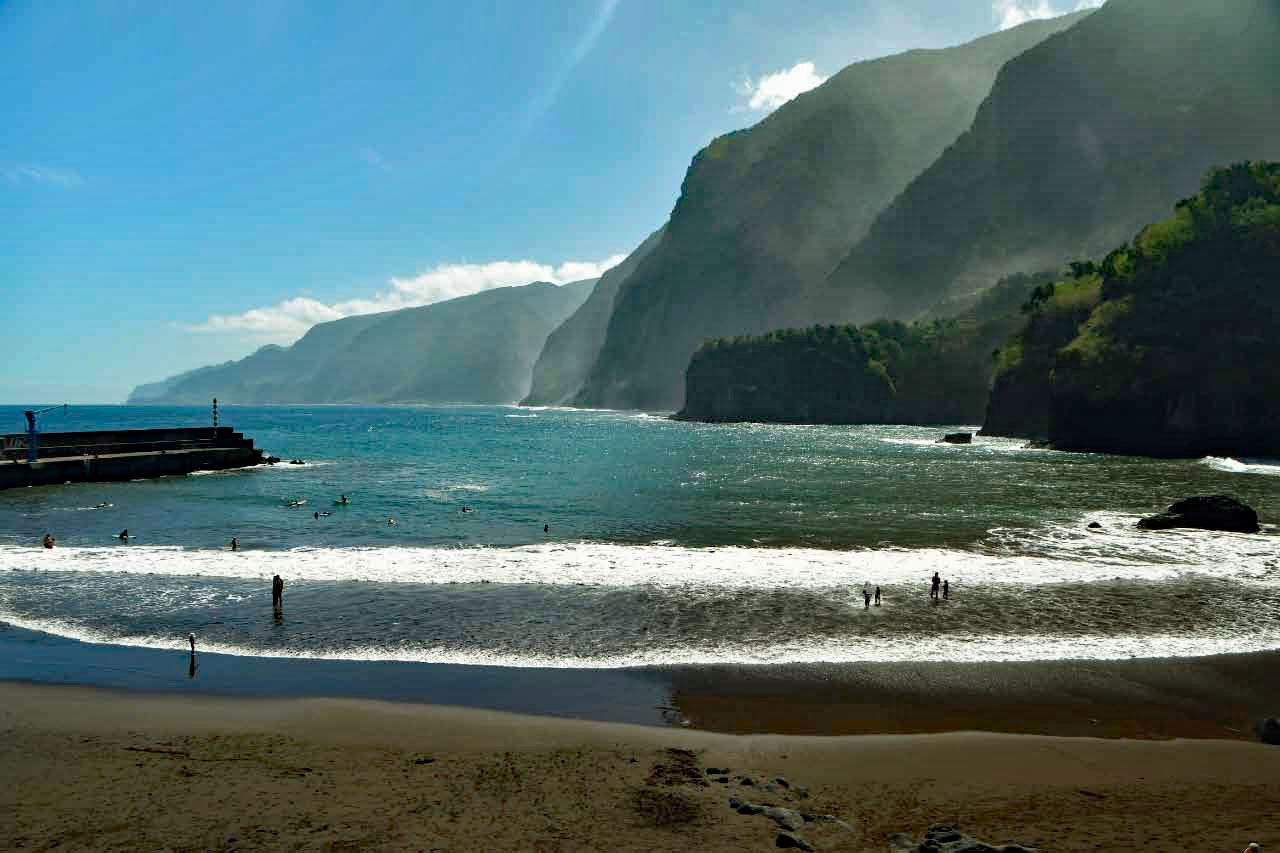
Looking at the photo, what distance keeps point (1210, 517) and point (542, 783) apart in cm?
4720

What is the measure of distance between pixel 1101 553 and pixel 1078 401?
82470mm

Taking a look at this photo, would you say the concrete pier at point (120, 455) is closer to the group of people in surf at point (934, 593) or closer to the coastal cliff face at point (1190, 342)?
the group of people in surf at point (934, 593)

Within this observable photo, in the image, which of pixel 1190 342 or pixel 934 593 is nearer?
pixel 934 593

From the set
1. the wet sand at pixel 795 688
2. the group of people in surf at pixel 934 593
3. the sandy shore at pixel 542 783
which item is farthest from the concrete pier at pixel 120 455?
the group of people in surf at pixel 934 593

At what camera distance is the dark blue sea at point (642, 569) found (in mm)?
24344

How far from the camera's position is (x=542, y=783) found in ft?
46.9

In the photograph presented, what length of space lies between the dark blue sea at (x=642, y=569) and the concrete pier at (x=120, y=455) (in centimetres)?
504

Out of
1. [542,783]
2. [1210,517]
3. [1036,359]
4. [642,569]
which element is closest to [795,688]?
[542,783]

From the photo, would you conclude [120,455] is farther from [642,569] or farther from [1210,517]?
[1210,517]

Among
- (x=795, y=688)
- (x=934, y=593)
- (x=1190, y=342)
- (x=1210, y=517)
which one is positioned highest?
(x=1190, y=342)

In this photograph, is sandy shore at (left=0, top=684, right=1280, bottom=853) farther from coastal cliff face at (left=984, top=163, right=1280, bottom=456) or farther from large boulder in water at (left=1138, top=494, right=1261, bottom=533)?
coastal cliff face at (left=984, top=163, right=1280, bottom=456)

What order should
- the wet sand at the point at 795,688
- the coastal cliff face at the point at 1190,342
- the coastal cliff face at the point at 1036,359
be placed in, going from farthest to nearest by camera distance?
Answer: the coastal cliff face at the point at 1036,359 → the coastal cliff face at the point at 1190,342 → the wet sand at the point at 795,688

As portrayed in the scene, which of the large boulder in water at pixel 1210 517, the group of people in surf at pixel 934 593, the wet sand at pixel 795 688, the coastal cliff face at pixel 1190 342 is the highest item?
the coastal cliff face at pixel 1190 342

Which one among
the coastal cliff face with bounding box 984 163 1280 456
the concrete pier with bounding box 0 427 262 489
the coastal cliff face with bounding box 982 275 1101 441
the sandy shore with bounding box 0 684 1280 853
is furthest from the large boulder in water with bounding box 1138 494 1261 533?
the coastal cliff face with bounding box 982 275 1101 441
